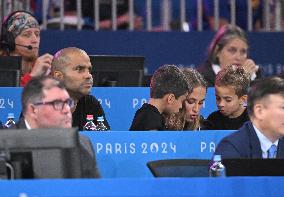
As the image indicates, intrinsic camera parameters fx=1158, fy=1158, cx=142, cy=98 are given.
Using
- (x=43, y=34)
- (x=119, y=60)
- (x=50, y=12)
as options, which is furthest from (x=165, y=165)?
(x=50, y=12)

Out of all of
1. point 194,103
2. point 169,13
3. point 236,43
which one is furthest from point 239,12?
point 194,103

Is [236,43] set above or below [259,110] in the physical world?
above

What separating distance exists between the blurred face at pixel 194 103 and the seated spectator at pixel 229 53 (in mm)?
2185

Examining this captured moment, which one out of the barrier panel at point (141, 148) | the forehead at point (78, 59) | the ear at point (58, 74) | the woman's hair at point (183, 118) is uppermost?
the forehead at point (78, 59)

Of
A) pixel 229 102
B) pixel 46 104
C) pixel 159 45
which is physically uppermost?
pixel 159 45

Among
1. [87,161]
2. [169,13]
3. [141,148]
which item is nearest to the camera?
[87,161]

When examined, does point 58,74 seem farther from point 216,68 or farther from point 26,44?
point 216,68

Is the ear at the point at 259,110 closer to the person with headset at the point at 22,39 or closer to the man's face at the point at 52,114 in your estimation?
the man's face at the point at 52,114

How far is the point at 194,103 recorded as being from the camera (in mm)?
9055

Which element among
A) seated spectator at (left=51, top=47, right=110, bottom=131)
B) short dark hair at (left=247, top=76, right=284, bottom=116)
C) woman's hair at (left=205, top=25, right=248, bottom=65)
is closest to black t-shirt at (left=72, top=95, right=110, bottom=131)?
seated spectator at (left=51, top=47, right=110, bottom=131)

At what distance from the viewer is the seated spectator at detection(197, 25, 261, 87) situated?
11.3 m

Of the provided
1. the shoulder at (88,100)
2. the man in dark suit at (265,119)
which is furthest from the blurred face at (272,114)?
the shoulder at (88,100)

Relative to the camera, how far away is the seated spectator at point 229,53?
1131 centimetres

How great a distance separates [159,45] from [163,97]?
3.93 meters
